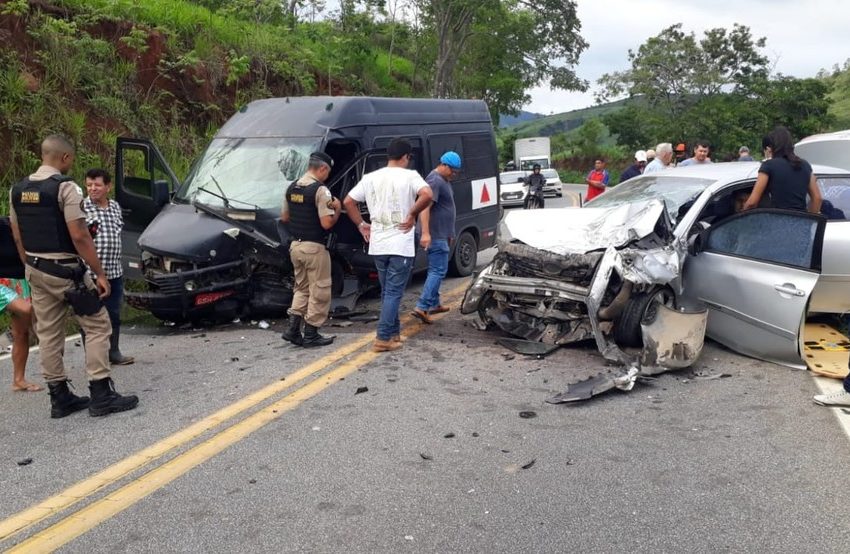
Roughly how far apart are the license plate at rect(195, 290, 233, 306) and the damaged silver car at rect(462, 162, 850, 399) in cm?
236

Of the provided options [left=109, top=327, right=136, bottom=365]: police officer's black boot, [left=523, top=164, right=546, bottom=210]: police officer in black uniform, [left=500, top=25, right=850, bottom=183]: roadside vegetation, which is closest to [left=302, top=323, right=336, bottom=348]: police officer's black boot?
[left=109, top=327, right=136, bottom=365]: police officer's black boot

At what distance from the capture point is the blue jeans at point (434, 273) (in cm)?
756

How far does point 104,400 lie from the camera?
4887 mm

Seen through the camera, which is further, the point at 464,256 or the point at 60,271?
the point at 464,256

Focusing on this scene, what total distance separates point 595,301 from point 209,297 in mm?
3647

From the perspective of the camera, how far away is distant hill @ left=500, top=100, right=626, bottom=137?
69750 millimetres

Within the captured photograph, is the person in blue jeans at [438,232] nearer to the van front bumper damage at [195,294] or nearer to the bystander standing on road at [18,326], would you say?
the van front bumper damage at [195,294]

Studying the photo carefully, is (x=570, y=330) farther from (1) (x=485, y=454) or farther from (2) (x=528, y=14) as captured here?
(2) (x=528, y=14)

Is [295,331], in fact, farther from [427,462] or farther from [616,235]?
[616,235]

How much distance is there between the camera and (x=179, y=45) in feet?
51.9

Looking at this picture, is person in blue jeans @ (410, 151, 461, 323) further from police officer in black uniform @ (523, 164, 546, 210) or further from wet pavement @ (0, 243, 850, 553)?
police officer in black uniform @ (523, 164, 546, 210)

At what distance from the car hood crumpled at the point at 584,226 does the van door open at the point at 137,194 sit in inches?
146

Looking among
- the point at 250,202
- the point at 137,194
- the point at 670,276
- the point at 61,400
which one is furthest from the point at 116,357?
the point at 670,276

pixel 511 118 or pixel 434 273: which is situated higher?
pixel 511 118
